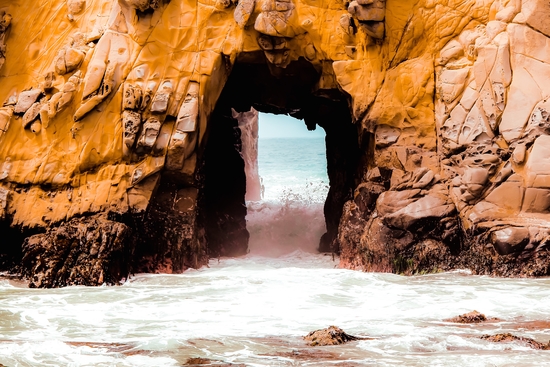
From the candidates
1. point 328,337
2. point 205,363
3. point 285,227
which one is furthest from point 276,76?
point 205,363

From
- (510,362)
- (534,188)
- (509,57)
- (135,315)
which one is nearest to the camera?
(510,362)

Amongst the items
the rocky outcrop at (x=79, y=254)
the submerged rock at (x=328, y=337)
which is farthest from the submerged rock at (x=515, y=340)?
the rocky outcrop at (x=79, y=254)

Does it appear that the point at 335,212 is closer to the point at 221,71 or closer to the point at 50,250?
the point at 221,71

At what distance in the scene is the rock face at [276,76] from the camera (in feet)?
42.8

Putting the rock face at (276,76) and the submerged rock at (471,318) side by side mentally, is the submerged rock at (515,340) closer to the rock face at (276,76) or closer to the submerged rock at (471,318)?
the submerged rock at (471,318)

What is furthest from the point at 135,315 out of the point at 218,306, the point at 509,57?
the point at 509,57

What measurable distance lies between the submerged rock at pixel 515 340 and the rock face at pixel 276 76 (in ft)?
15.9

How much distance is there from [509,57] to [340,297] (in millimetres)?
5567

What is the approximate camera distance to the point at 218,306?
10.2 metres

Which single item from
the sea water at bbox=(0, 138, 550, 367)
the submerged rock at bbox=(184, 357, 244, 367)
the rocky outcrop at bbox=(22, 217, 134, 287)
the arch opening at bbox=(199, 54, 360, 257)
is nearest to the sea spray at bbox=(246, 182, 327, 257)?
the arch opening at bbox=(199, 54, 360, 257)

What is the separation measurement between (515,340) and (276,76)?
980 centimetres

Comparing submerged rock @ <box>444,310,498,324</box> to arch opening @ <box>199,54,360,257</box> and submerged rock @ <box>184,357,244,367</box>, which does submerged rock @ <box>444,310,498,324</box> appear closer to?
submerged rock @ <box>184,357,244,367</box>

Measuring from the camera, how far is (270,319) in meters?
9.20

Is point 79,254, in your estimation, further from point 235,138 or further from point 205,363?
point 235,138
